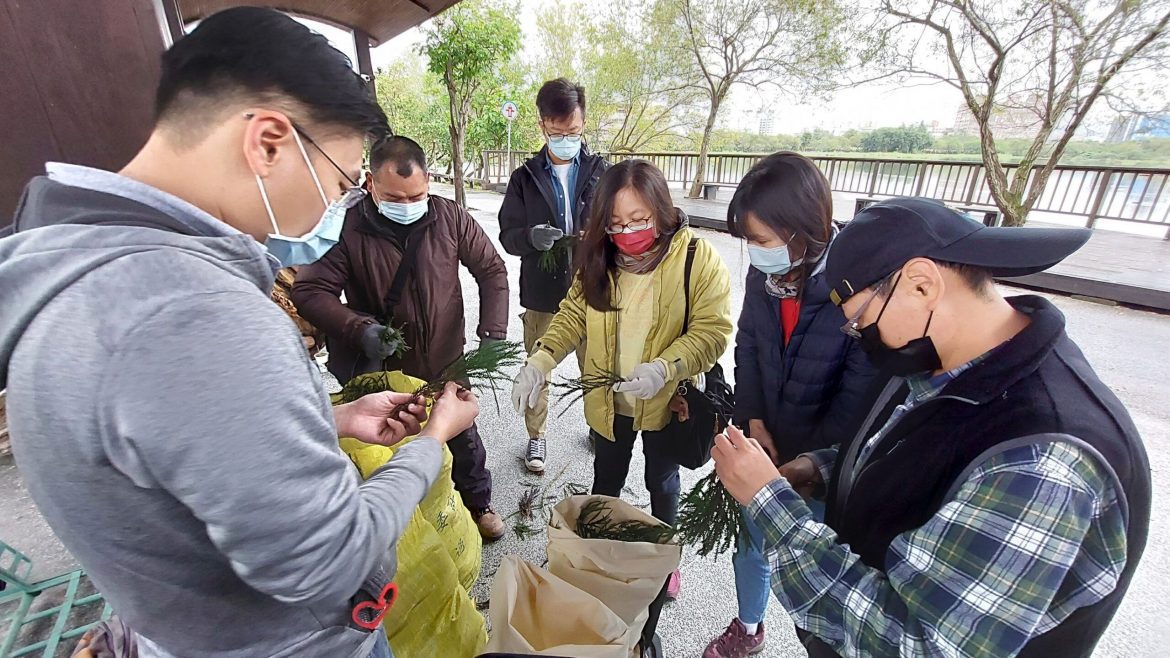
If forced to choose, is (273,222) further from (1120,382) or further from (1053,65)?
(1053,65)

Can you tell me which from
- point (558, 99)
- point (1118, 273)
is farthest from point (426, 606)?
point (1118, 273)

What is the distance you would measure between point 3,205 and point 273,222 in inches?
60.7

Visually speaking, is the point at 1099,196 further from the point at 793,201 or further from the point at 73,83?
the point at 73,83

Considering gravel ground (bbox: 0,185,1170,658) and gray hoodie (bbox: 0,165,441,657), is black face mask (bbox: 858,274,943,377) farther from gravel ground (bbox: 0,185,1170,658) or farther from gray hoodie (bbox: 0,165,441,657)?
gravel ground (bbox: 0,185,1170,658)

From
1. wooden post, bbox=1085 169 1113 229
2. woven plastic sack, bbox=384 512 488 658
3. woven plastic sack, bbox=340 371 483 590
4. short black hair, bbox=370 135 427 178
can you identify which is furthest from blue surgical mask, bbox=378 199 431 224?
wooden post, bbox=1085 169 1113 229

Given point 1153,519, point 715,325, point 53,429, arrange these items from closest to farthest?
1. point 53,429
2. point 715,325
3. point 1153,519

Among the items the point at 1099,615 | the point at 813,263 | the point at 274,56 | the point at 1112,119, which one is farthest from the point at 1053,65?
the point at 274,56

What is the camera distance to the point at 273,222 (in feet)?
2.39

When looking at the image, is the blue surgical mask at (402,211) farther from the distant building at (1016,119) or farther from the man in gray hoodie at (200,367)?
the distant building at (1016,119)

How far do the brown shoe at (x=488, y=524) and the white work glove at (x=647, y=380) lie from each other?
1.01m

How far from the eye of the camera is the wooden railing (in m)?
7.57

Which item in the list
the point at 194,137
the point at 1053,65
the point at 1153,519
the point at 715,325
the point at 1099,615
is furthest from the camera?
the point at 1053,65

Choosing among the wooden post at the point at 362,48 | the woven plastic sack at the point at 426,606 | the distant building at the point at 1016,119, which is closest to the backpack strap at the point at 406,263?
the woven plastic sack at the point at 426,606

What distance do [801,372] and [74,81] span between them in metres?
2.40
